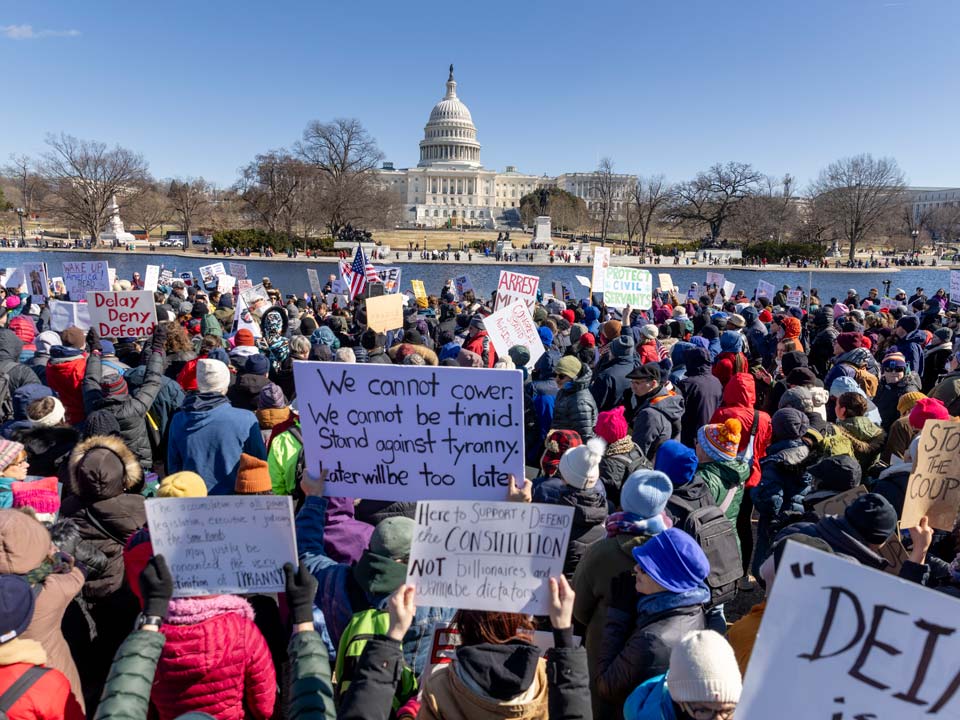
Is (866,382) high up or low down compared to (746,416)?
up

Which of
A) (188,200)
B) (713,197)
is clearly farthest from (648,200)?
(188,200)

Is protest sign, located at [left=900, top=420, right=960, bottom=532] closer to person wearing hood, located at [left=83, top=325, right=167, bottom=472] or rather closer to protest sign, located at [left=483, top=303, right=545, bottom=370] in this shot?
protest sign, located at [left=483, top=303, right=545, bottom=370]


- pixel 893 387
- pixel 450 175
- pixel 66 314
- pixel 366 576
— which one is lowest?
pixel 366 576

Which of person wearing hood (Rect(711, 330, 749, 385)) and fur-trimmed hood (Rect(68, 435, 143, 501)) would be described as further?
person wearing hood (Rect(711, 330, 749, 385))

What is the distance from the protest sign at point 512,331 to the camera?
6668 mm

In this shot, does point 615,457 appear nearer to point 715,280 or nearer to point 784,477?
point 784,477

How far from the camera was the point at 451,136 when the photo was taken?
126750 mm

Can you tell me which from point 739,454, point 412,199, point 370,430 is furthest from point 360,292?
point 412,199

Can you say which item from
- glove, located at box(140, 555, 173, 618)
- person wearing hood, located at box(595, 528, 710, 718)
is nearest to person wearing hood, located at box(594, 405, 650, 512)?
person wearing hood, located at box(595, 528, 710, 718)

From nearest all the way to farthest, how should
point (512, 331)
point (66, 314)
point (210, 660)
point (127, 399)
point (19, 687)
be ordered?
1. point (19, 687)
2. point (210, 660)
3. point (127, 399)
4. point (512, 331)
5. point (66, 314)

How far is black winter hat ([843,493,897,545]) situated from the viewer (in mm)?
2773

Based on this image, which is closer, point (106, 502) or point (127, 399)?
point (106, 502)

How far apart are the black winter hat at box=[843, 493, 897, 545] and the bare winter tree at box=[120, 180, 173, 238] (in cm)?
7874

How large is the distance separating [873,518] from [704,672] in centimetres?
140
